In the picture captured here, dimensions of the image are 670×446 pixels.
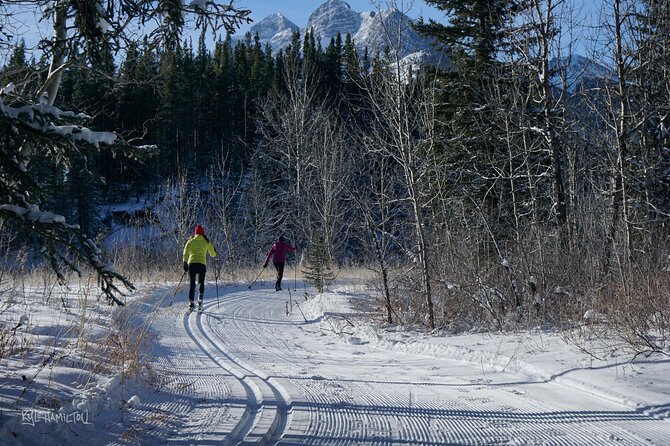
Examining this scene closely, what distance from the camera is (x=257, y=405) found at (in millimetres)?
4445

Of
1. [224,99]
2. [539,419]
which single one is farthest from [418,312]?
[224,99]

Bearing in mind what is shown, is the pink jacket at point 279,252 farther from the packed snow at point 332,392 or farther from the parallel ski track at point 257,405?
the parallel ski track at point 257,405

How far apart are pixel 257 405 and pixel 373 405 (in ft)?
3.27

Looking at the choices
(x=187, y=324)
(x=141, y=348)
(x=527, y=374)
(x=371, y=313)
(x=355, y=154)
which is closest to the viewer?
(x=527, y=374)

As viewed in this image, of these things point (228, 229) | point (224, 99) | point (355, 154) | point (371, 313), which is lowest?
point (371, 313)

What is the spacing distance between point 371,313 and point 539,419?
24.4ft

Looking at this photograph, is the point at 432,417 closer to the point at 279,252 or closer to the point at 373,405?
the point at 373,405

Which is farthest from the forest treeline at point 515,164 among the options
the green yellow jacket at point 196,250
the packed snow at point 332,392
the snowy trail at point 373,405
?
the green yellow jacket at point 196,250

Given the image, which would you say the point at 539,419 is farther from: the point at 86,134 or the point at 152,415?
the point at 86,134

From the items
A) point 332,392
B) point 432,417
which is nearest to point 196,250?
point 332,392

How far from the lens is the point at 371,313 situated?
37.9 feet

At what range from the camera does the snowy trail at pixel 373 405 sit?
3.72 metres

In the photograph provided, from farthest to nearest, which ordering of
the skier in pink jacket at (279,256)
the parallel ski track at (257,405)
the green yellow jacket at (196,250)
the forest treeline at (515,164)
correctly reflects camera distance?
the skier in pink jacket at (279,256), the green yellow jacket at (196,250), the forest treeline at (515,164), the parallel ski track at (257,405)

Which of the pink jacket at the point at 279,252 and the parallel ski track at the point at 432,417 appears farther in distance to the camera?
the pink jacket at the point at 279,252
